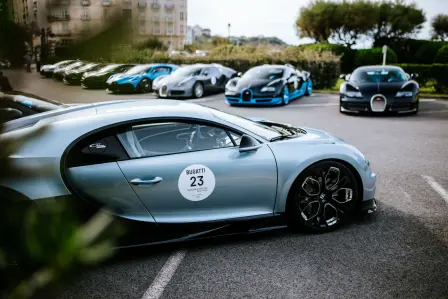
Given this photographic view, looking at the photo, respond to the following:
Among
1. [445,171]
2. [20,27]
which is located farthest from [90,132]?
[445,171]

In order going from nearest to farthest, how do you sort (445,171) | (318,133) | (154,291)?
(154,291)
(318,133)
(445,171)

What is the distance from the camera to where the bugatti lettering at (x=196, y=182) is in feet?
12.0

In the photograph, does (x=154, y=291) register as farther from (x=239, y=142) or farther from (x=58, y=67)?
(x=58, y=67)

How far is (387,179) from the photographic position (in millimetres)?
5934

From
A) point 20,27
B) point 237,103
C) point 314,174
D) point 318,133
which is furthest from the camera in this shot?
point 237,103

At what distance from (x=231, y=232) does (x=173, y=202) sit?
1.81 ft

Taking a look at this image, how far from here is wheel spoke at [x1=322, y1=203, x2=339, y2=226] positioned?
13.7 feet

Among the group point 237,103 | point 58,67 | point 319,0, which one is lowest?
point 237,103

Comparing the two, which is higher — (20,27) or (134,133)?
(20,27)

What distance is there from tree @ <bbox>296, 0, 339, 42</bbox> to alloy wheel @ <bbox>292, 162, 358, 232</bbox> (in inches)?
1457

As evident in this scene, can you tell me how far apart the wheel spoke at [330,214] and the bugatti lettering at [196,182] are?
1072 mm

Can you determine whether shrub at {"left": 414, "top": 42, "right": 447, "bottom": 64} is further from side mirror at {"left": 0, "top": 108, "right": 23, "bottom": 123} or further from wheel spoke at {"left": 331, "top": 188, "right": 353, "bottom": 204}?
side mirror at {"left": 0, "top": 108, "right": 23, "bottom": 123}

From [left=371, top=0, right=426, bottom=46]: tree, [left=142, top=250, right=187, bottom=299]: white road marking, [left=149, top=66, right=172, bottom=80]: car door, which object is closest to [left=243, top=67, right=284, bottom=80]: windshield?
[left=149, top=66, right=172, bottom=80]: car door

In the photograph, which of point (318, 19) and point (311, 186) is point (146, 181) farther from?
point (318, 19)
